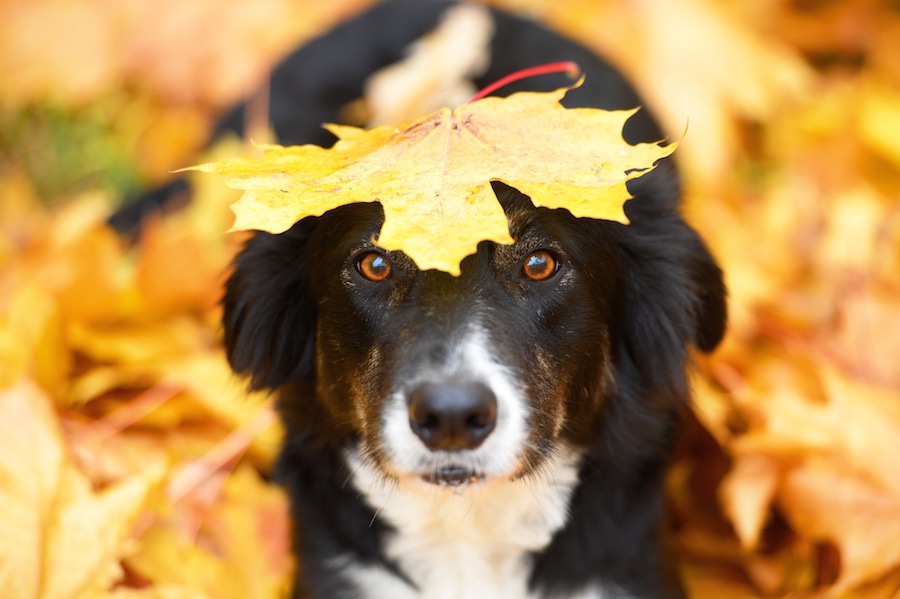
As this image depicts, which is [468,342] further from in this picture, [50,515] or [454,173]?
[50,515]

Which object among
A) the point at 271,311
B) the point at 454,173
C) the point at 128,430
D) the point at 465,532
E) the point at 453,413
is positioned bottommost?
the point at 128,430

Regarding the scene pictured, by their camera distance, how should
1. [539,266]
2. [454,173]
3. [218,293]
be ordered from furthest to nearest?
[218,293] < [539,266] < [454,173]

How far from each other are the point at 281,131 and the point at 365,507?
2.00 metres

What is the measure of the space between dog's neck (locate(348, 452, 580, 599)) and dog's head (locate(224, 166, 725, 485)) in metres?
0.10

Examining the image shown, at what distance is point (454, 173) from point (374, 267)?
413mm

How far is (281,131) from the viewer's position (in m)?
3.92

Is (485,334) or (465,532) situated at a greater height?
(485,334)

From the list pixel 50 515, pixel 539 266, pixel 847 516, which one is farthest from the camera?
pixel 847 516

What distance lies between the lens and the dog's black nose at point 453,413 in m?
1.82

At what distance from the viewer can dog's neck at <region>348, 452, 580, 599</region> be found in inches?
90.4

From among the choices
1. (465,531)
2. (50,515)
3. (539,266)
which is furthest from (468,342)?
(50,515)

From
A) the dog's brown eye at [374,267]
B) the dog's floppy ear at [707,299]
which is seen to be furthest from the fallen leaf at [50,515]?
the dog's floppy ear at [707,299]

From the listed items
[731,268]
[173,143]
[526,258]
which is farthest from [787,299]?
[173,143]

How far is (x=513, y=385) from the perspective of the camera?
1.94 m
